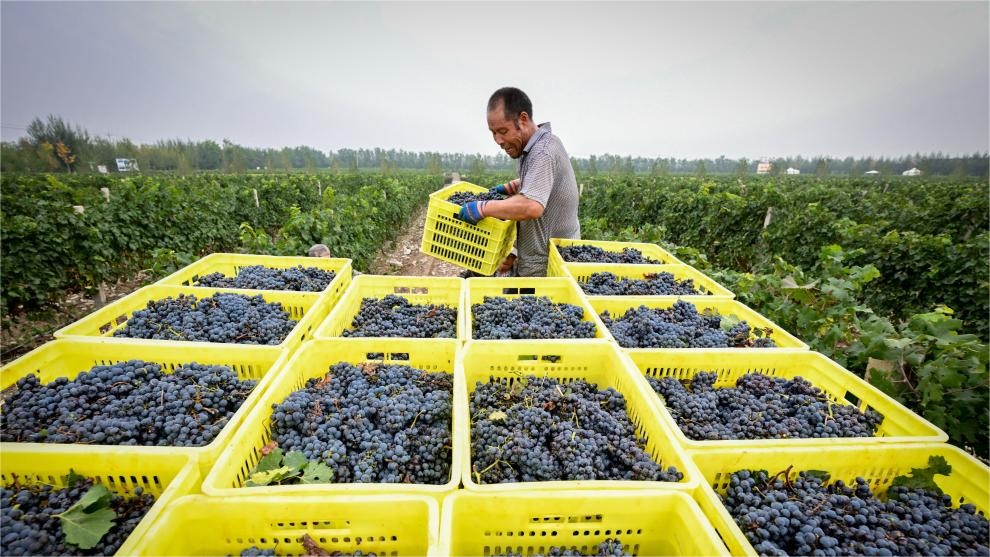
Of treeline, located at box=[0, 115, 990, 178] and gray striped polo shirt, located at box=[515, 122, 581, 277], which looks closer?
gray striped polo shirt, located at box=[515, 122, 581, 277]

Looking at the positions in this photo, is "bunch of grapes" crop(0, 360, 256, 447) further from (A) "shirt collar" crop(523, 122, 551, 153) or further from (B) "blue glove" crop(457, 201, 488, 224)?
(A) "shirt collar" crop(523, 122, 551, 153)

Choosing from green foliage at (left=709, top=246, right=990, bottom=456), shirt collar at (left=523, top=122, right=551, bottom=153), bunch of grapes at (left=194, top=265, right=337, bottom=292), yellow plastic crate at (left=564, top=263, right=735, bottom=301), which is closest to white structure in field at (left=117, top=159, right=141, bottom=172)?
bunch of grapes at (left=194, top=265, right=337, bottom=292)

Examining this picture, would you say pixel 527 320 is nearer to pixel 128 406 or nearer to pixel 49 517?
pixel 128 406

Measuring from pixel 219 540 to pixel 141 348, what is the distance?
3.99ft

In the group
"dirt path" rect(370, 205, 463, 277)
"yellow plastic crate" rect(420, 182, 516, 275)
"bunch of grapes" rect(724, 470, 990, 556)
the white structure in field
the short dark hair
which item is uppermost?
the white structure in field

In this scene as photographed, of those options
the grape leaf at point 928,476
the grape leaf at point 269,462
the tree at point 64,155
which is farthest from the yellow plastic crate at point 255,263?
the tree at point 64,155

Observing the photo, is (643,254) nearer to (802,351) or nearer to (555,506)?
(802,351)

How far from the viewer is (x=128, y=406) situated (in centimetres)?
167

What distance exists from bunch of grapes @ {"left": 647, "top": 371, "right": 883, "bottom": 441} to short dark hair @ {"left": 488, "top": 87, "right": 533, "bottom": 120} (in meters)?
2.23

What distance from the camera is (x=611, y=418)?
171cm

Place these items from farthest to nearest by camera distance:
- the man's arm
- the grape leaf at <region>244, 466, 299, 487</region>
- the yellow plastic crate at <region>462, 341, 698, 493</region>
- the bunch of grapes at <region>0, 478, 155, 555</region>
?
1. the man's arm
2. the yellow plastic crate at <region>462, 341, 698, 493</region>
3. the grape leaf at <region>244, 466, 299, 487</region>
4. the bunch of grapes at <region>0, 478, 155, 555</region>

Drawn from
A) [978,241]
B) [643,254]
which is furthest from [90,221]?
[978,241]

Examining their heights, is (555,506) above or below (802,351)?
below

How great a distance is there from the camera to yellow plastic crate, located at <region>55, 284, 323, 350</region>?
2.08 metres
